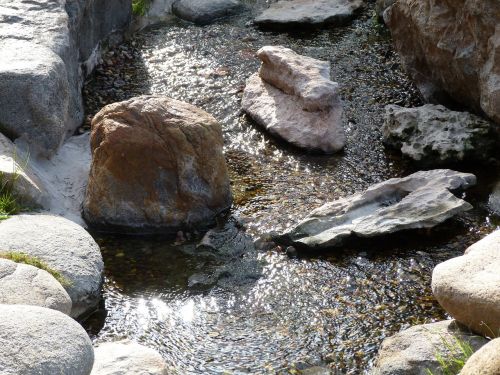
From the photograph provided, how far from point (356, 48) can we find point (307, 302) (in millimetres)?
5769

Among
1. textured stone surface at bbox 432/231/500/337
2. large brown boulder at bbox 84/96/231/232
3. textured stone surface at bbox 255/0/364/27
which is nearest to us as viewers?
textured stone surface at bbox 432/231/500/337

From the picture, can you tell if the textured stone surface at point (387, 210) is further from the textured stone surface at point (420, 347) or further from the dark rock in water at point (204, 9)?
the dark rock in water at point (204, 9)

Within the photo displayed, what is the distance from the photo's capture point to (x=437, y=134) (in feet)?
30.9

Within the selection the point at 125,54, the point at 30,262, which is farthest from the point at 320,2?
the point at 30,262

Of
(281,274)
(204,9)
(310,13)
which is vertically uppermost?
(310,13)

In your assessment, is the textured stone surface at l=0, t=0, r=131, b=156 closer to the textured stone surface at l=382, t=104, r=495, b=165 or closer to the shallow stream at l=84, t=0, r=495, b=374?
the shallow stream at l=84, t=0, r=495, b=374

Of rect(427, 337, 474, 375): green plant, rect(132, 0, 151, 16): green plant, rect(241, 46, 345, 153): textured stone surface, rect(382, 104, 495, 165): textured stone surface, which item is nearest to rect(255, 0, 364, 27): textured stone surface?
rect(132, 0, 151, 16): green plant

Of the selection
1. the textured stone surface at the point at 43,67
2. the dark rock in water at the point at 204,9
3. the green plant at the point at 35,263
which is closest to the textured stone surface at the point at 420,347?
the green plant at the point at 35,263

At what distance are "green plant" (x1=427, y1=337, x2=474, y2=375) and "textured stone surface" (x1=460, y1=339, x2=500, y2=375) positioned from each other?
3.03ft

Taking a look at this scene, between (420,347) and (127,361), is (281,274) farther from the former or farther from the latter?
(127,361)

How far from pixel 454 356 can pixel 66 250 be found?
128 inches

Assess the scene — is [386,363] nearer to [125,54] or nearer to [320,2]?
[125,54]

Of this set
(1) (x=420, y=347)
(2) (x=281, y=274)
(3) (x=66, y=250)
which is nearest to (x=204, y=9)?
(2) (x=281, y=274)

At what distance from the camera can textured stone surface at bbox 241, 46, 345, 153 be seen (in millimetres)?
9859
